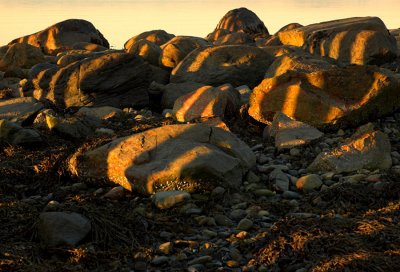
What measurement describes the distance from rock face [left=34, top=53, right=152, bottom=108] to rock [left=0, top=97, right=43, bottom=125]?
3.87 feet

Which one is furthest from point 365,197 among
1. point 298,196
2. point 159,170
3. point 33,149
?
point 33,149

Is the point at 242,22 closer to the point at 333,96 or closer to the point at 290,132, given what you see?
the point at 333,96

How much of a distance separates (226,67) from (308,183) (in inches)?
251

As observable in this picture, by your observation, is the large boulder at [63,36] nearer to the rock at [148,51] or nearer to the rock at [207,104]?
the rock at [148,51]

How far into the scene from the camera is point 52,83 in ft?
41.5

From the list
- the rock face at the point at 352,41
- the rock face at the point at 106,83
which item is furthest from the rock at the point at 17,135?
the rock face at the point at 352,41

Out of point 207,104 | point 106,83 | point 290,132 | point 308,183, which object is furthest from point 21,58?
point 308,183

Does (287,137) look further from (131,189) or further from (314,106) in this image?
(131,189)

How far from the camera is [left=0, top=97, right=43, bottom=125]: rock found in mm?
10516

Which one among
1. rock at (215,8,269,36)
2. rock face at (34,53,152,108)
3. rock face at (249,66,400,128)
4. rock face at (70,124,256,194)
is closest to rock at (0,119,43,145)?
rock face at (70,124,256,194)

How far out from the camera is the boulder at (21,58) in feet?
62.8

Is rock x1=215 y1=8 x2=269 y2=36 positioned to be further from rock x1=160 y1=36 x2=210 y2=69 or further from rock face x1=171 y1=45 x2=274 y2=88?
rock face x1=171 y1=45 x2=274 y2=88

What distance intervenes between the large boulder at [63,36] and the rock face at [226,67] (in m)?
15.7

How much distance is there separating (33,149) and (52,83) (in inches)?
161
